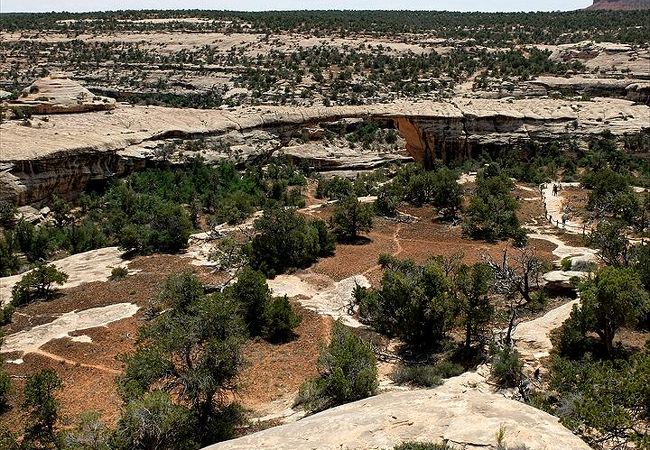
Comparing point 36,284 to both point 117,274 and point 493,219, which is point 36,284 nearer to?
point 117,274

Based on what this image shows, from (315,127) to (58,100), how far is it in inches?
764

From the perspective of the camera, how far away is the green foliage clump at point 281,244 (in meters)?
26.4

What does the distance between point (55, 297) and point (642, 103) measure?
2005 inches

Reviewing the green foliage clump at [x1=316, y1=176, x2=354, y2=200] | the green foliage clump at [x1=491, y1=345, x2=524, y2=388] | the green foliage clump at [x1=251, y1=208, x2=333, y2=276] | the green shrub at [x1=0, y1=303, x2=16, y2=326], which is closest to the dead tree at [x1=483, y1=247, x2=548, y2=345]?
the green foliage clump at [x1=491, y1=345, x2=524, y2=388]

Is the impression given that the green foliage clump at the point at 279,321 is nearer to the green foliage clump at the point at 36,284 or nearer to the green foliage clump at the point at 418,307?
the green foliage clump at the point at 418,307

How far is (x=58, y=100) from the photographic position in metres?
43.6

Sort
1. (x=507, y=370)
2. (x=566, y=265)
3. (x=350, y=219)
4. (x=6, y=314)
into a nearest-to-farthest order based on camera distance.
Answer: (x=507, y=370)
(x=6, y=314)
(x=566, y=265)
(x=350, y=219)

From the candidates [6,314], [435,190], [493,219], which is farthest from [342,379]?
[435,190]

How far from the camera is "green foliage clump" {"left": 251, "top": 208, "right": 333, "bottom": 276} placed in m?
26.4

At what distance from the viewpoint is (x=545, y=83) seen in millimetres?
56250

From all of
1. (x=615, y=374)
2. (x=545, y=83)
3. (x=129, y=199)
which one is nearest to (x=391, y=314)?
(x=615, y=374)

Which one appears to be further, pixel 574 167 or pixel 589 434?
pixel 574 167

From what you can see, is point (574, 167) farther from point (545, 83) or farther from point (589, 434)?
point (589, 434)

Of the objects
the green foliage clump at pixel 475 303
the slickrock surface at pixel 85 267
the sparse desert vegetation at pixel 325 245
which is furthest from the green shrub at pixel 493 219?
the slickrock surface at pixel 85 267
